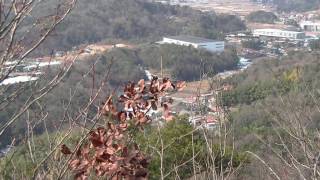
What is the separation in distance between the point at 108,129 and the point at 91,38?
133ft

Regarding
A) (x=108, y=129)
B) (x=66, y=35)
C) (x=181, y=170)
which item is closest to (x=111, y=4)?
(x=66, y=35)

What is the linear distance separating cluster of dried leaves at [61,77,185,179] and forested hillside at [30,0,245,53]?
36743 millimetres

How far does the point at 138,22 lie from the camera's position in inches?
1853

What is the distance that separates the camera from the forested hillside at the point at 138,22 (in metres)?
42.3

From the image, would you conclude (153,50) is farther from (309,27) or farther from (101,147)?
(101,147)

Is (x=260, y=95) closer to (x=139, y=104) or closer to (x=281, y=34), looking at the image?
(x=139, y=104)

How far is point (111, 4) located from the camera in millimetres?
47438

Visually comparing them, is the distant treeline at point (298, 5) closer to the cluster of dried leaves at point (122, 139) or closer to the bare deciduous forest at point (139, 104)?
the bare deciduous forest at point (139, 104)

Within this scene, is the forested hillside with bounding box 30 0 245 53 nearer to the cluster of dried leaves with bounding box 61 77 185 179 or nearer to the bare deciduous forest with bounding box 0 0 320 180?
the bare deciduous forest with bounding box 0 0 320 180

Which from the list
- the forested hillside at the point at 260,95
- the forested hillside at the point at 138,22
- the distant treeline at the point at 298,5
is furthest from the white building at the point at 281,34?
the distant treeline at the point at 298,5

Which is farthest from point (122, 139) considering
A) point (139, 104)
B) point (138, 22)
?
point (138, 22)

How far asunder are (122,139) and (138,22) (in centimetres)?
4577

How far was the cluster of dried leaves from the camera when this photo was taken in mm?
1608

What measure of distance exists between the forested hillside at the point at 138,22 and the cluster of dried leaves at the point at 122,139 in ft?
121
